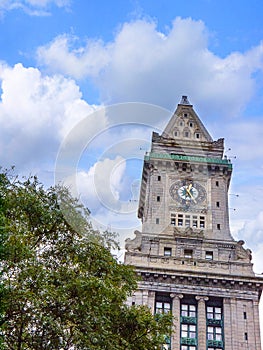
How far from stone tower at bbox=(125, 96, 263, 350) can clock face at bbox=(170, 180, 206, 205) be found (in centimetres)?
13

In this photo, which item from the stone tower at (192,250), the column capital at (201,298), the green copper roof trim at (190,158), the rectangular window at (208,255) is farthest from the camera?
the green copper roof trim at (190,158)

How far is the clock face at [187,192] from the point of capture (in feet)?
230

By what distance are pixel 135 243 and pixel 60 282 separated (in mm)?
37726

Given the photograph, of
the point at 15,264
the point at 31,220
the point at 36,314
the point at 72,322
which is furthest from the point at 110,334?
the point at 31,220

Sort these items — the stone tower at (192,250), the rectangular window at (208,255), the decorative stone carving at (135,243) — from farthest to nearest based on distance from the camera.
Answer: the rectangular window at (208,255)
the decorative stone carving at (135,243)
the stone tower at (192,250)

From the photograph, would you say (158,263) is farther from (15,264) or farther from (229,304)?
(15,264)

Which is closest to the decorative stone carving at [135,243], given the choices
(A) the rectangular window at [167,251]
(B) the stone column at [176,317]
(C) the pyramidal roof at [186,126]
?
(A) the rectangular window at [167,251]

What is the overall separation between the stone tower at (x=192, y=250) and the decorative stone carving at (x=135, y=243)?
0.13m

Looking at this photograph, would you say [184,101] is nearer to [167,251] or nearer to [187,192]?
[187,192]

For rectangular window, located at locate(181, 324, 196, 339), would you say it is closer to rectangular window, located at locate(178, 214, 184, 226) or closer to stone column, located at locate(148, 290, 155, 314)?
stone column, located at locate(148, 290, 155, 314)

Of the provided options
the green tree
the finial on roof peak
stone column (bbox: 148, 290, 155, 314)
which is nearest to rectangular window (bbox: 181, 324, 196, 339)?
stone column (bbox: 148, 290, 155, 314)

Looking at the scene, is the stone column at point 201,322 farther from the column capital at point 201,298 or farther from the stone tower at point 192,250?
the stone tower at point 192,250

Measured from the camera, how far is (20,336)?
26.5 meters

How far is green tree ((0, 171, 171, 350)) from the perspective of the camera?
26.8m
